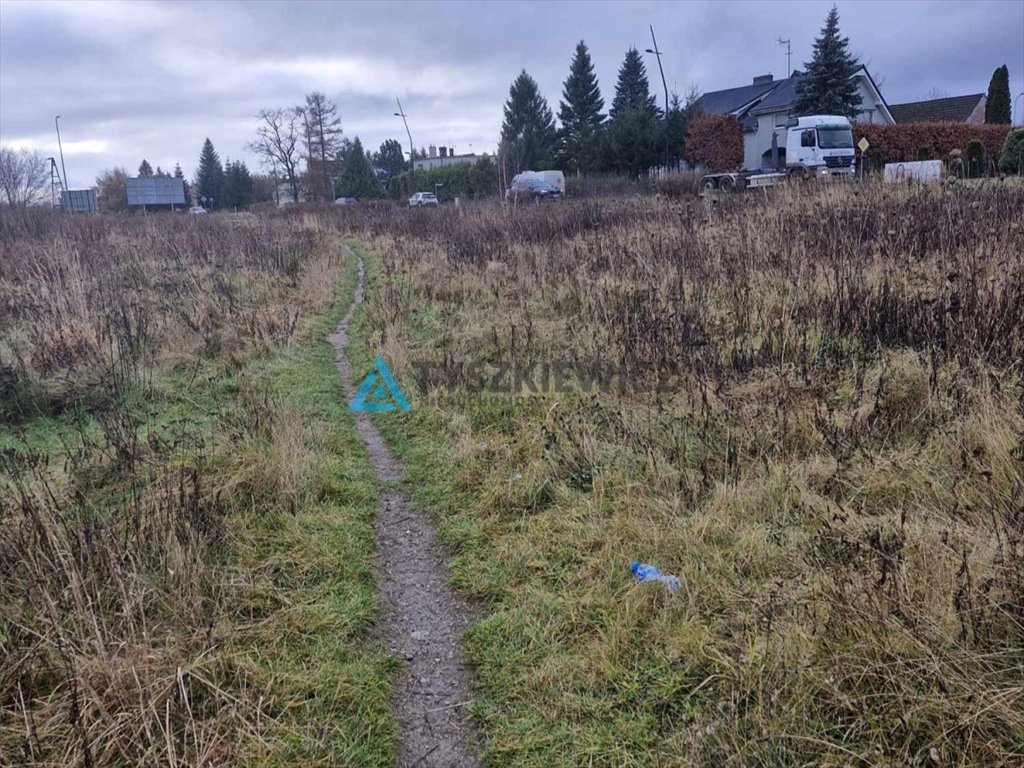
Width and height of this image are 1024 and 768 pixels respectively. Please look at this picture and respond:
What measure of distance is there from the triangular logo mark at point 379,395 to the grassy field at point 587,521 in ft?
0.69

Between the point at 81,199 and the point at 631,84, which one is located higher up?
the point at 631,84

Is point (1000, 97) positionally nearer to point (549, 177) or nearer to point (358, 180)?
point (549, 177)

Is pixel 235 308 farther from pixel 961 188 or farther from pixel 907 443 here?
pixel 961 188

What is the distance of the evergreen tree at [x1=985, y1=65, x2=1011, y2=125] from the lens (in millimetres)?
36125

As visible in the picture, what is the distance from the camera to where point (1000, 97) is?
36250 millimetres

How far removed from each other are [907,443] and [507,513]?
2.46m

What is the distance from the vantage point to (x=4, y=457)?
167 inches

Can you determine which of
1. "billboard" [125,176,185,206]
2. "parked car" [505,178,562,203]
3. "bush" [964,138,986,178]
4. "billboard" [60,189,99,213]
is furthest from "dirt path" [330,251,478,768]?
"billboard" [125,176,185,206]

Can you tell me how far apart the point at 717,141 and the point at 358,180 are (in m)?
31.4

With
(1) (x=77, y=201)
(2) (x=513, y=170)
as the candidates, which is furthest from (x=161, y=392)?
(1) (x=77, y=201)

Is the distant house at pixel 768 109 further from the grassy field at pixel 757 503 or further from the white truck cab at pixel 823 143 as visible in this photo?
the grassy field at pixel 757 503

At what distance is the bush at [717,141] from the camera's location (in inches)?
1235

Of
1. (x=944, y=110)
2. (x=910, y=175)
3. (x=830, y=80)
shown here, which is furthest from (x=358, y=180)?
(x=910, y=175)

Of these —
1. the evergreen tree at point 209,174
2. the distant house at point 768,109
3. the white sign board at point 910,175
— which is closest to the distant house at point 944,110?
the distant house at point 768,109
